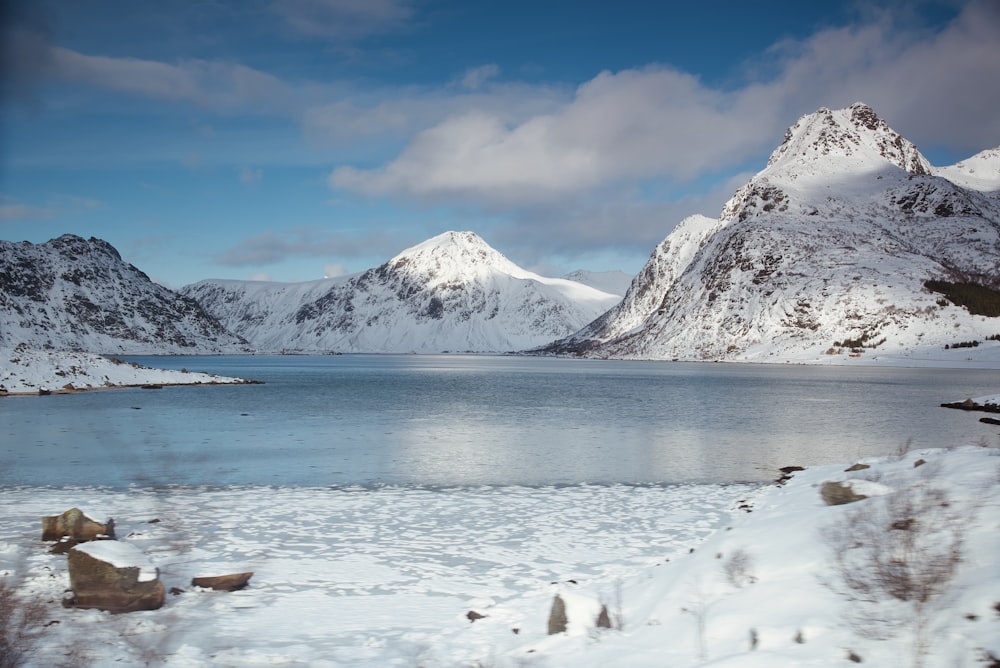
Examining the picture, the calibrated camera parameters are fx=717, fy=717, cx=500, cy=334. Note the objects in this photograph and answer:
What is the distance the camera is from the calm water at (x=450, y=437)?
25812 millimetres

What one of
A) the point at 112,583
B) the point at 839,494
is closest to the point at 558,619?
the point at 112,583

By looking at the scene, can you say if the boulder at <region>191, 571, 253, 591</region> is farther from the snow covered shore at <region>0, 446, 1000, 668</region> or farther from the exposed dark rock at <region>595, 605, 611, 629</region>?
the exposed dark rock at <region>595, 605, 611, 629</region>

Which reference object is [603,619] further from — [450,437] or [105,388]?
[105,388]

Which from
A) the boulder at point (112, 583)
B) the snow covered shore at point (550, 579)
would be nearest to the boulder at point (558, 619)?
the snow covered shore at point (550, 579)

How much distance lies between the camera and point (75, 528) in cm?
1526

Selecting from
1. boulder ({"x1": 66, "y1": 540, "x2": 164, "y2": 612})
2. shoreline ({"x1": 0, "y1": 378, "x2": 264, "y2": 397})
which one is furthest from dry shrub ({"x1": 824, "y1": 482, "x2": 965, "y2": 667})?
shoreline ({"x1": 0, "y1": 378, "x2": 264, "y2": 397})

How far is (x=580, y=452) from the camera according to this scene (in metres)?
31.5

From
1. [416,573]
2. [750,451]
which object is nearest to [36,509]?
[416,573]

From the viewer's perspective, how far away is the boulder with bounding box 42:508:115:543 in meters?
15.2

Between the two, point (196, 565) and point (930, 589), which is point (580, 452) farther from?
point (930, 589)

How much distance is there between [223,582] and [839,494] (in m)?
12.1

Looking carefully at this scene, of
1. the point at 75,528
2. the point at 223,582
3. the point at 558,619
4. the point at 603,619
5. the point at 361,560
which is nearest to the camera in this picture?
the point at 558,619

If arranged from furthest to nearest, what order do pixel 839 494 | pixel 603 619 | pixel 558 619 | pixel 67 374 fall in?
pixel 67 374 < pixel 839 494 < pixel 603 619 < pixel 558 619

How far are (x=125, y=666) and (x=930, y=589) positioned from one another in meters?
10.3
